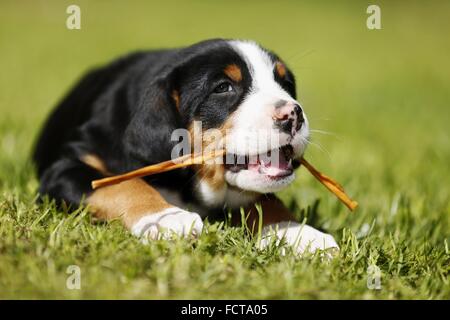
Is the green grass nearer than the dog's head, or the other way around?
the green grass

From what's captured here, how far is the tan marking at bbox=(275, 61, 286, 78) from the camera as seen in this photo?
175 inches

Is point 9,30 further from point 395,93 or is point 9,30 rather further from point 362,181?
point 362,181

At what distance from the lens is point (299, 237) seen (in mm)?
3947

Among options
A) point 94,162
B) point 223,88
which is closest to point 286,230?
point 223,88

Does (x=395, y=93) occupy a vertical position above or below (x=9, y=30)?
below

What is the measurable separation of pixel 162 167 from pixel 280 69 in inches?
39.8

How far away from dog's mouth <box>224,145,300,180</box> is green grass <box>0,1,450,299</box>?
1.18 ft

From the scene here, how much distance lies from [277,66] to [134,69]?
1214 millimetres

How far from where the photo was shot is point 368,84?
12.3 meters

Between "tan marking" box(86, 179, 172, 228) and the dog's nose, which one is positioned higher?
the dog's nose

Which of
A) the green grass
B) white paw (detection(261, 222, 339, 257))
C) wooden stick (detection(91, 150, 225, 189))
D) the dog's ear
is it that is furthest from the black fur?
white paw (detection(261, 222, 339, 257))

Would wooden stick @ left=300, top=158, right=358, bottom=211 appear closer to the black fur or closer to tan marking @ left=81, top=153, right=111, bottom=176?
the black fur

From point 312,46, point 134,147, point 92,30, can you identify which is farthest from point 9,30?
point 134,147

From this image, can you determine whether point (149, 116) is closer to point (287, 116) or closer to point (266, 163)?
point (266, 163)
